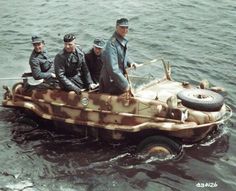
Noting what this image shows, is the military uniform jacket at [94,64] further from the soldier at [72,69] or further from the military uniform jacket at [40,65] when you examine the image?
the military uniform jacket at [40,65]

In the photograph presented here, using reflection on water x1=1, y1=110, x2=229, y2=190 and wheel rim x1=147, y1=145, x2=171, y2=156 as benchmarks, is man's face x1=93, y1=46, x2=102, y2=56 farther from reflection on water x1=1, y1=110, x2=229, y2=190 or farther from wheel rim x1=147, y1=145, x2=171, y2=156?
wheel rim x1=147, y1=145, x2=171, y2=156

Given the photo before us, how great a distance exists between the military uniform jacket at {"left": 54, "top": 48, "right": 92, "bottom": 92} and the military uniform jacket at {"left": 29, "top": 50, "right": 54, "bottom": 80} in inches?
23.9

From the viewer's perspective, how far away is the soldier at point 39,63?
9802 mm

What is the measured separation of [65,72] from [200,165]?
3.41 metres

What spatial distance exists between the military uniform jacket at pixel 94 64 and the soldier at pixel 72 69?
0.41 m

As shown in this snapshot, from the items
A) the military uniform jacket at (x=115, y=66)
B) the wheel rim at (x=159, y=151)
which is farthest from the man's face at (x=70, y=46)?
the wheel rim at (x=159, y=151)

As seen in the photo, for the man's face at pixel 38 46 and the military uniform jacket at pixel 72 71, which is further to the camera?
the man's face at pixel 38 46

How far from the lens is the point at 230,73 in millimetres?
13297

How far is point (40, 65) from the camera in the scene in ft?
33.2

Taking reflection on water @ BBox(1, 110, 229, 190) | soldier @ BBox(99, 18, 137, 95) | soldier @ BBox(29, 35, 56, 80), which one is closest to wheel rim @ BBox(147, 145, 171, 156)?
reflection on water @ BBox(1, 110, 229, 190)

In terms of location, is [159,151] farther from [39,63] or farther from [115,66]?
[39,63]

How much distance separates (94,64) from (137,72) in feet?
3.44

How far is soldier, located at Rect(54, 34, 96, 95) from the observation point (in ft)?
30.0

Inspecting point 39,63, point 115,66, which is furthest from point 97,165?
point 39,63
